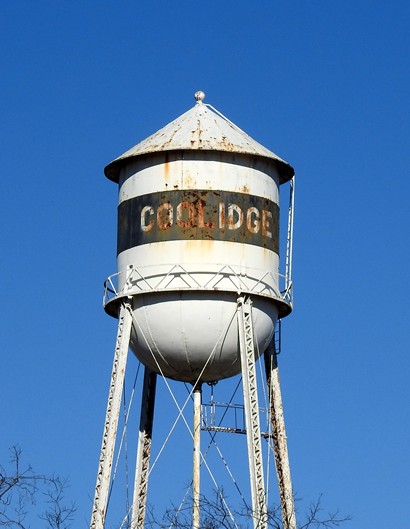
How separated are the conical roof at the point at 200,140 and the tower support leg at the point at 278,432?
15.0 ft

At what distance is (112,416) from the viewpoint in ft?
127

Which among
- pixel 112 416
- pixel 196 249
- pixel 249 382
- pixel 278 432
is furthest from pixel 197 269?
pixel 278 432

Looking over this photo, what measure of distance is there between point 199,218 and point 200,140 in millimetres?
1944

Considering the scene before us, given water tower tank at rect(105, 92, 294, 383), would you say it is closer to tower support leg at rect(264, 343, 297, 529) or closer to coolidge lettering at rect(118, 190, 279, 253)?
coolidge lettering at rect(118, 190, 279, 253)

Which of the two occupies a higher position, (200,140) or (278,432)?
(200,140)

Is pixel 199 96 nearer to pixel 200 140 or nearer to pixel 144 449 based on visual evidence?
pixel 200 140

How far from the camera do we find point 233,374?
131 feet

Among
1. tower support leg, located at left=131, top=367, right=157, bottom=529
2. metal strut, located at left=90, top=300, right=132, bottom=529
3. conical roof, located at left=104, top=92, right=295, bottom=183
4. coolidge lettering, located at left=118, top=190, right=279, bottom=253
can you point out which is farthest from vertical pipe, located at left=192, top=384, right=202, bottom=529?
conical roof, located at left=104, top=92, right=295, bottom=183

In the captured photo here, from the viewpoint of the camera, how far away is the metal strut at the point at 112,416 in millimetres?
38094

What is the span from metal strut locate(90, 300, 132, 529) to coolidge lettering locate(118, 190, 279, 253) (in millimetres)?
1831

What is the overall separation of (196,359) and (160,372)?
109 centimetres

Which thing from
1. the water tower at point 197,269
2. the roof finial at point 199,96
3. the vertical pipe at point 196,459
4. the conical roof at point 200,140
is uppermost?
the roof finial at point 199,96

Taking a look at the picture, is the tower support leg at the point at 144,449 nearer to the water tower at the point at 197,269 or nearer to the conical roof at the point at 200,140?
the water tower at the point at 197,269

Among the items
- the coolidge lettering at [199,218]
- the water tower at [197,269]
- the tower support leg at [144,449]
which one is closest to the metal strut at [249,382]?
the water tower at [197,269]
